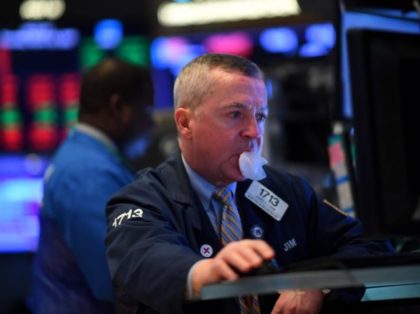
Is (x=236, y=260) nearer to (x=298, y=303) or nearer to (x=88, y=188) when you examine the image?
(x=298, y=303)

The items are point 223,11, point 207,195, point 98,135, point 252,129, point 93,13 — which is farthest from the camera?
point 93,13

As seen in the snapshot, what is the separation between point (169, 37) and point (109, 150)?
11.9ft

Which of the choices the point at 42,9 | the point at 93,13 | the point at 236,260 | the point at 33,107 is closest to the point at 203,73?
the point at 236,260

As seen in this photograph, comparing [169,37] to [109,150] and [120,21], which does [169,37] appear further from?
[109,150]

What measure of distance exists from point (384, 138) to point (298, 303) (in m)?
0.52

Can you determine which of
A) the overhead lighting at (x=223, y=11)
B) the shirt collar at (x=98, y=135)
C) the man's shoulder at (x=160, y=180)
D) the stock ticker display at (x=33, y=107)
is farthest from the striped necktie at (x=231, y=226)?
the stock ticker display at (x=33, y=107)

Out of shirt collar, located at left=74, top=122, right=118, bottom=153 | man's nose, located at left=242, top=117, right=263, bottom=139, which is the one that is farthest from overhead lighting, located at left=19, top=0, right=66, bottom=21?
man's nose, located at left=242, top=117, right=263, bottom=139

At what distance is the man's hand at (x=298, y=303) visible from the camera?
212cm

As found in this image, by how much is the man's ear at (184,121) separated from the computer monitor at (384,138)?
0.66m

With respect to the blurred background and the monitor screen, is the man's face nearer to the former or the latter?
the blurred background

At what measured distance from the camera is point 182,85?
2369mm

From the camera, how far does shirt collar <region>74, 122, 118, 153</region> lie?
12.1 ft

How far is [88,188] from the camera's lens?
11.3 feet

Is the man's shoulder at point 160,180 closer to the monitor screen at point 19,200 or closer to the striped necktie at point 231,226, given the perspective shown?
the striped necktie at point 231,226
